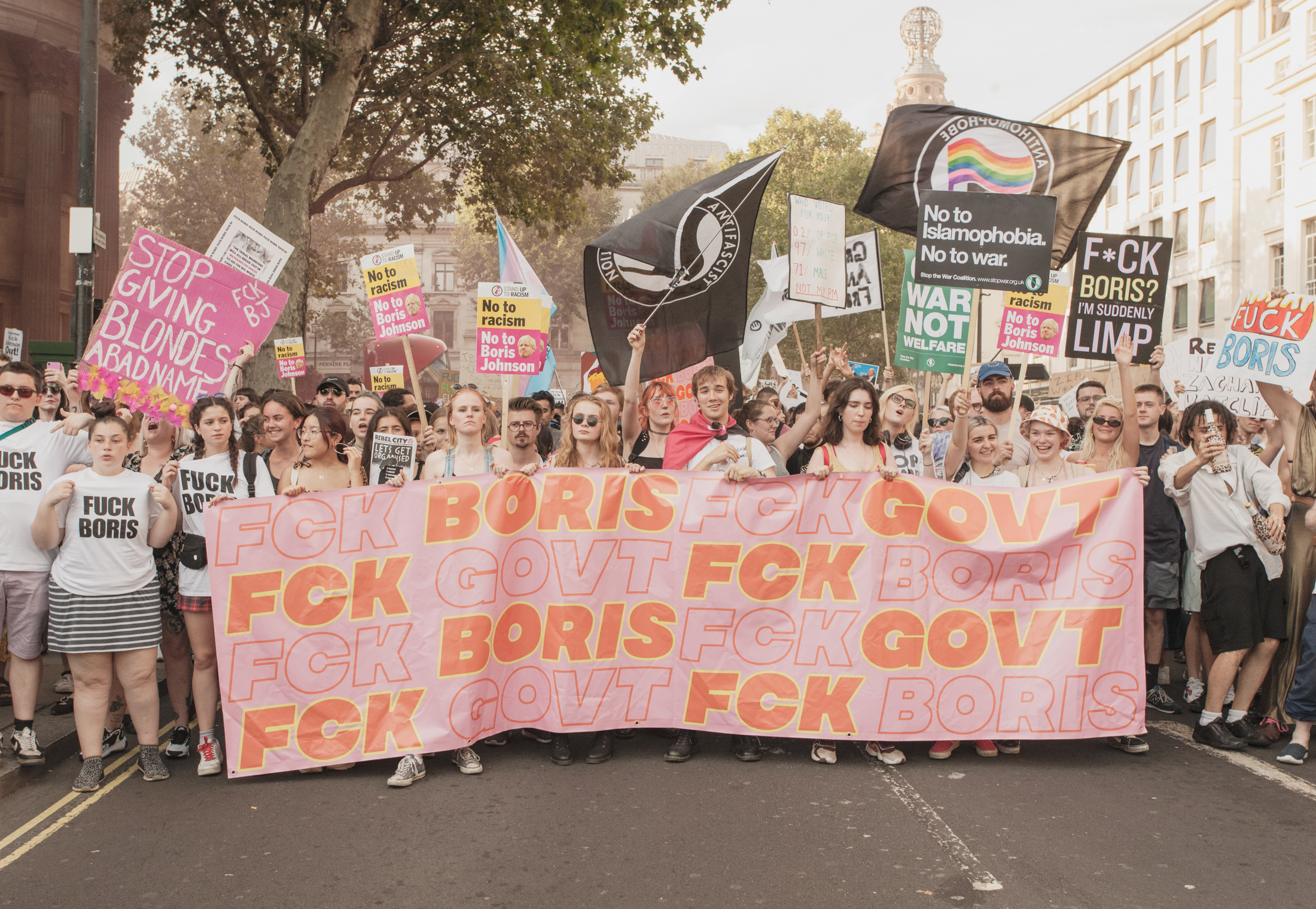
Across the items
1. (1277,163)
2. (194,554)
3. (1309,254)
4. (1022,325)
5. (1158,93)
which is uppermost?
(1158,93)

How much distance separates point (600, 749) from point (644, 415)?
213 centimetres

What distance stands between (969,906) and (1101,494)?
2707 mm

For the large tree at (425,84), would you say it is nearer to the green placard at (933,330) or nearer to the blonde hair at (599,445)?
the green placard at (933,330)

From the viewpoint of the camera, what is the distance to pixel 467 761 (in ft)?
18.6

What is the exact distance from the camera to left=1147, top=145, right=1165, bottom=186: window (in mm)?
46312

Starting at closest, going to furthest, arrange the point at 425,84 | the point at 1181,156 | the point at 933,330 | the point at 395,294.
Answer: the point at 395,294, the point at 933,330, the point at 425,84, the point at 1181,156

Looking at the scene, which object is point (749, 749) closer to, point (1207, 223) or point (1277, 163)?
point (1277, 163)

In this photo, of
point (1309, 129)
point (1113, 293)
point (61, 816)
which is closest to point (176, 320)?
point (61, 816)

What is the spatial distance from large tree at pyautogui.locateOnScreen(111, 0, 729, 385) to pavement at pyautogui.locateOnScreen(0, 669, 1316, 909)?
478 inches

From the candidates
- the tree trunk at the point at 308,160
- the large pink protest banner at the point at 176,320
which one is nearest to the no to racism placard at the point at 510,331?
the large pink protest banner at the point at 176,320

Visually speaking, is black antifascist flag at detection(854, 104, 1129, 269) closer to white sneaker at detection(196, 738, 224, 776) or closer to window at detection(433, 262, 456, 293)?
white sneaker at detection(196, 738, 224, 776)

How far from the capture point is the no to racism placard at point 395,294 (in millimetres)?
8898

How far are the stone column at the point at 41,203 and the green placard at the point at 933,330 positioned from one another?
20087mm

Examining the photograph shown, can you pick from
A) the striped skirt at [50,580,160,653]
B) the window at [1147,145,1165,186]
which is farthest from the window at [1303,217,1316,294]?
the striped skirt at [50,580,160,653]
